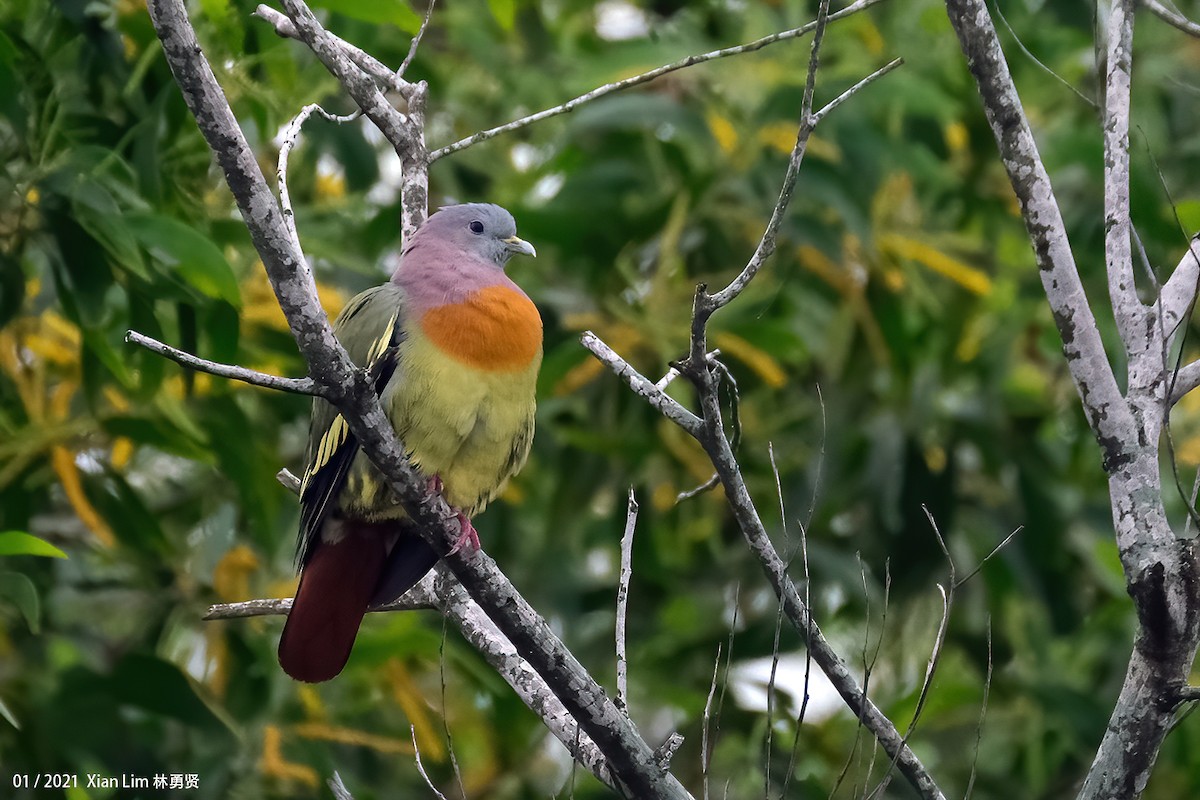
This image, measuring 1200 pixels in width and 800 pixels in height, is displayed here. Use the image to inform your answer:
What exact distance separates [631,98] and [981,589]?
221 centimetres

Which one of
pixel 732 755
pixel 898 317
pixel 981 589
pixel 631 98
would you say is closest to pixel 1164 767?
pixel 981 589

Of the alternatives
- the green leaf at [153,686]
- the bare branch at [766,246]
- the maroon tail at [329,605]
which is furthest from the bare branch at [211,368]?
the green leaf at [153,686]

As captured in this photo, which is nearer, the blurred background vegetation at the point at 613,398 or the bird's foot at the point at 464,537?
the bird's foot at the point at 464,537

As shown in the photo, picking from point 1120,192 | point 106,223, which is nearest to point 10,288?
point 106,223

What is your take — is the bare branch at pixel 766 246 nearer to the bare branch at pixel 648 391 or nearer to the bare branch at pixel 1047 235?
the bare branch at pixel 648 391

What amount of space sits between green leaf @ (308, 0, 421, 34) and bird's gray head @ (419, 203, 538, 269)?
47cm

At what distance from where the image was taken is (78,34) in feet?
12.1

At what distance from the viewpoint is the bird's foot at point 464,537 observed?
2.76m

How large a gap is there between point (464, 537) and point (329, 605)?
647mm

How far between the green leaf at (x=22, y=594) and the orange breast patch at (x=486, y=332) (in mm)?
1024

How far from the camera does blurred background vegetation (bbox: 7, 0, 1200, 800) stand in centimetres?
382

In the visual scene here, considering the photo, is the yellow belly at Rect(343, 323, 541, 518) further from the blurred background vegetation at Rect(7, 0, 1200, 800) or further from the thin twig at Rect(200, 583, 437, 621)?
the blurred background vegetation at Rect(7, 0, 1200, 800)

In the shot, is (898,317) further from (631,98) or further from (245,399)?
(245,399)

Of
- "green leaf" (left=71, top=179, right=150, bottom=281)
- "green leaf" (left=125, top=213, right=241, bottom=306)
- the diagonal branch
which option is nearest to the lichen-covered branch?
the diagonal branch
